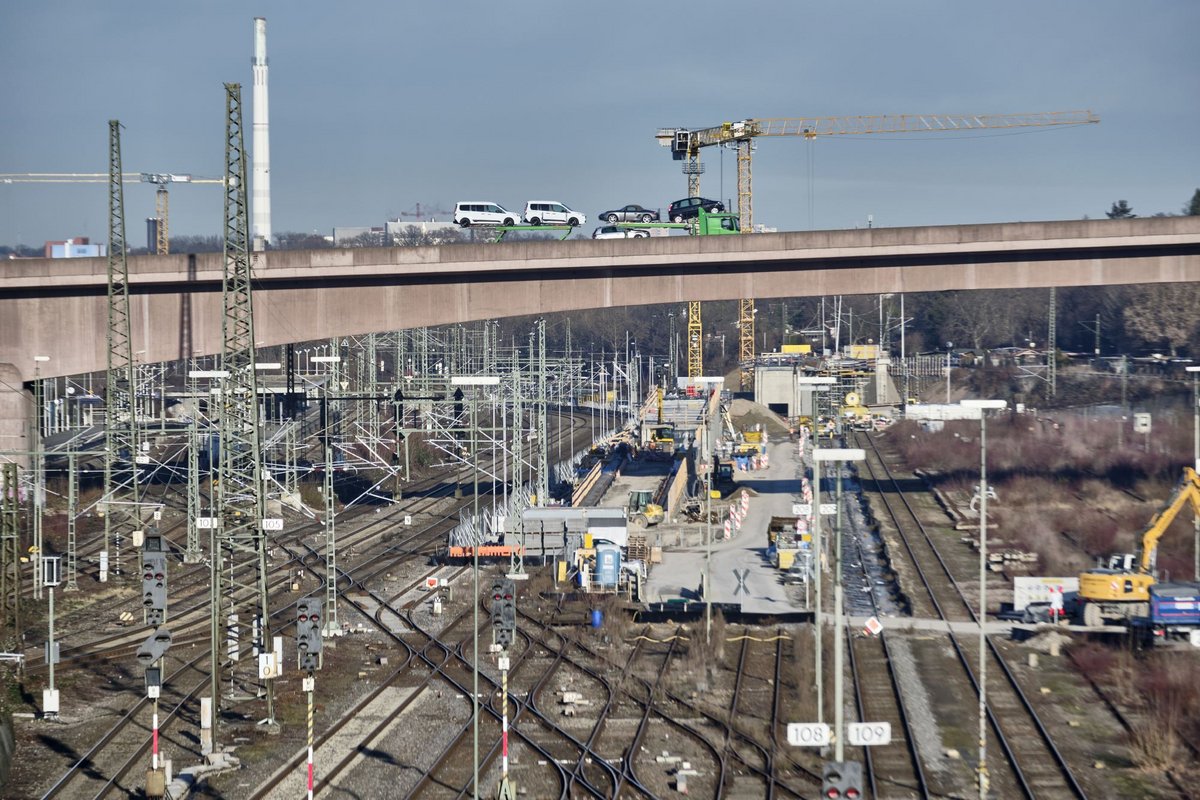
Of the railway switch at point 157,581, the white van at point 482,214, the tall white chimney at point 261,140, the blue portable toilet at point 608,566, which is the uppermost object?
the tall white chimney at point 261,140

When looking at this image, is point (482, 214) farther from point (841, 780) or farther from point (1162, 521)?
point (841, 780)

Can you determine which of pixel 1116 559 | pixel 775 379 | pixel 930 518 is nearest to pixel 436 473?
pixel 930 518

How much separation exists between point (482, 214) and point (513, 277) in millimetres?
7090

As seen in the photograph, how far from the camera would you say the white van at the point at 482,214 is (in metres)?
43.4

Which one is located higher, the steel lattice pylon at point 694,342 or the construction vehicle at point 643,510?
the steel lattice pylon at point 694,342

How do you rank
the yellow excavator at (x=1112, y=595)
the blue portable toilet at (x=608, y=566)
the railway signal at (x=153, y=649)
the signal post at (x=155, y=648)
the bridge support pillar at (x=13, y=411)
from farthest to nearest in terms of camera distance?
the bridge support pillar at (x=13, y=411) → the blue portable toilet at (x=608, y=566) → the yellow excavator at (x=1112, y=595) → the railway signal at (x=153, y=649) → the signal post at (x=155, y=648)

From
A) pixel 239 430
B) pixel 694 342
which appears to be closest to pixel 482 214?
pixel 239 430

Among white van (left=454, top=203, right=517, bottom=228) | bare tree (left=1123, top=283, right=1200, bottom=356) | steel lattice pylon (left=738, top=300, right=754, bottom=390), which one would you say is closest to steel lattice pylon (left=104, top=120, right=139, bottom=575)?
white van (left=454, top=203, right=517, bottom=228)

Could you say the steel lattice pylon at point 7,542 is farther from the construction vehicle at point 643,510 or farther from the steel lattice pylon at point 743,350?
the steel lattice pylon at point 743,350

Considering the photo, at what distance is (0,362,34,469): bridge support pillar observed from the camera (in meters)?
35.6

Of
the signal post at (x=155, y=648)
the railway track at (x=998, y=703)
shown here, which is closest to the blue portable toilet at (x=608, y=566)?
the railway track at (x=998, y=703)

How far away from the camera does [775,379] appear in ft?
260

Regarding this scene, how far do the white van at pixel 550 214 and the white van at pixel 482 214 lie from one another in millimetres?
548

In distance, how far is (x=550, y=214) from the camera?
145 feet
